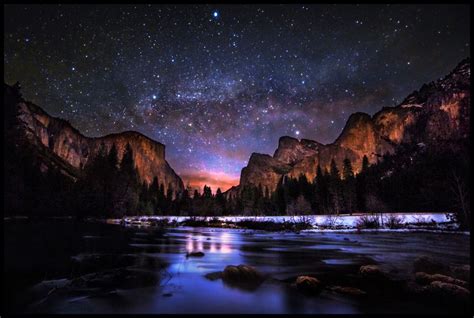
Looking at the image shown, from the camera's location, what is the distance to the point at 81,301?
27.3 feet

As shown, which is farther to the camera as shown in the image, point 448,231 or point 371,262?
point 448,231

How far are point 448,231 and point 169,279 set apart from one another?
42.8 metres

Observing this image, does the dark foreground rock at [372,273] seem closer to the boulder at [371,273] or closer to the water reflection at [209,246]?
the boulder at [371,273]

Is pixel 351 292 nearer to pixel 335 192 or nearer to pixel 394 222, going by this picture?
pixel 394 222

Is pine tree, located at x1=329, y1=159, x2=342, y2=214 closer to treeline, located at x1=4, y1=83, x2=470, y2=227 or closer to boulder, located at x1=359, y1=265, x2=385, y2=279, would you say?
treeline, located at x1=4, y1=83, x2=470, y2=227

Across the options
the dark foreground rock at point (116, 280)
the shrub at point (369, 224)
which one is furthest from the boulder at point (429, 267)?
the shrub at point (369, 224)

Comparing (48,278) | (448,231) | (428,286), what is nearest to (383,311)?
(428,286)

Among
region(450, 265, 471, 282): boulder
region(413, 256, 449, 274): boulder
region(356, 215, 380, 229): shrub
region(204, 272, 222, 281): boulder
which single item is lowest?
region(356, 215, 380, 229): shrub

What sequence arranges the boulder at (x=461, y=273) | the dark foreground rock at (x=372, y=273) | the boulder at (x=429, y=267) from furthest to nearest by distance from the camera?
1. the boulder at (x=429, y=267)
2. the boulder at (x=461, y=273)
3. the dark foreground rock at (x=372, y=273)

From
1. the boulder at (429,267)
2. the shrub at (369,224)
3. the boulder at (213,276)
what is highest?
the boulder at (429,267)

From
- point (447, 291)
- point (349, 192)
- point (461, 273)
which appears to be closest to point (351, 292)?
point (447, 291)

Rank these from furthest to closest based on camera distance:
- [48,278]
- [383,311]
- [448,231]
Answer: [448,231] → [48,278] → [383,311]

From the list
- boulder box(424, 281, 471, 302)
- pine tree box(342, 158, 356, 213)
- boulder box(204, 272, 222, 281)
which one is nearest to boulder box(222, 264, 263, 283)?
boulder box(204, 272, 222, 281)

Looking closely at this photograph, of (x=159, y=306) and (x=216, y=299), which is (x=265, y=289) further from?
(x=159, y=306)
